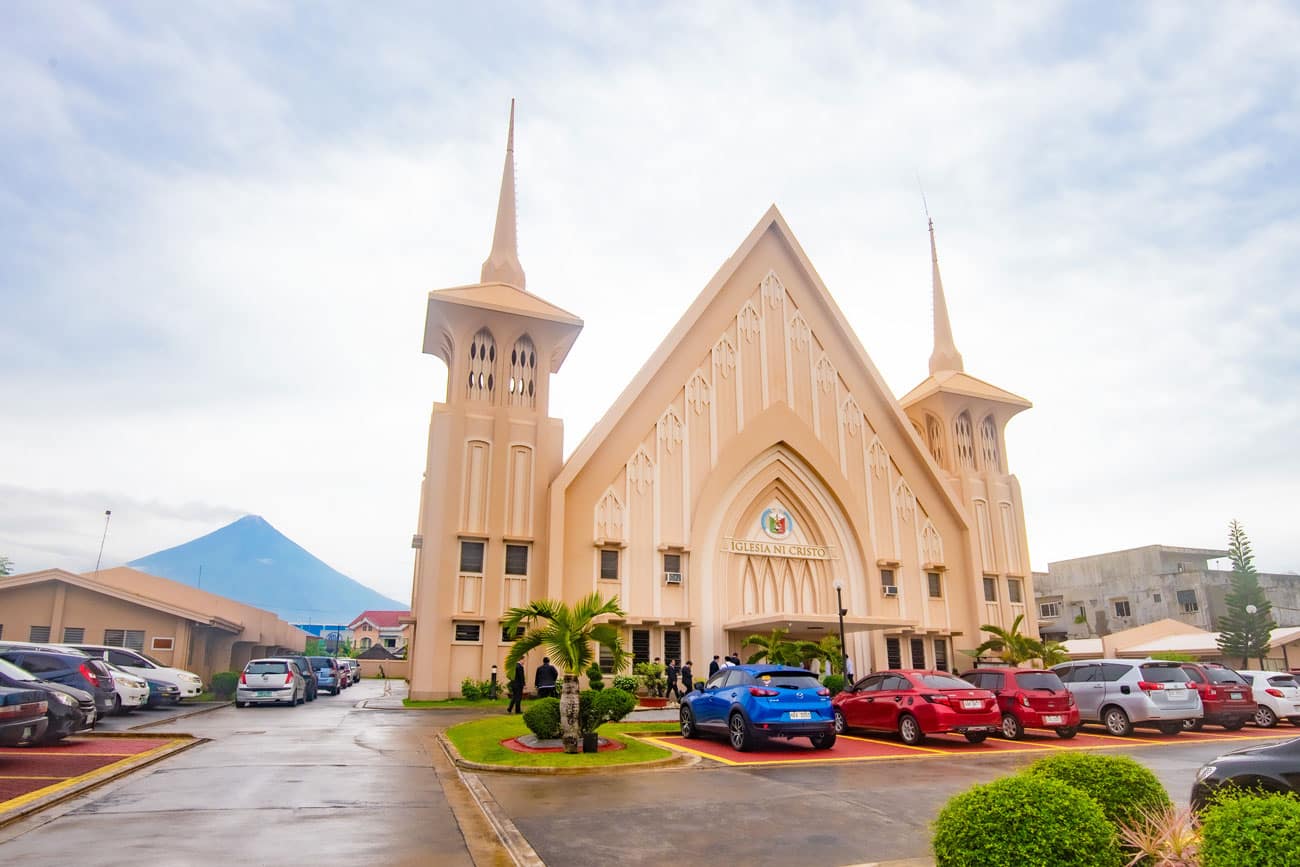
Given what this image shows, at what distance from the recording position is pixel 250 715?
22.9m

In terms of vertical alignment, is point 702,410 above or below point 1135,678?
above

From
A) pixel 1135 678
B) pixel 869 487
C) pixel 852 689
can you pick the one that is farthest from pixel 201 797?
pixel 869 487

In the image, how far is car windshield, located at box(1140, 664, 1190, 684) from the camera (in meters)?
17.9

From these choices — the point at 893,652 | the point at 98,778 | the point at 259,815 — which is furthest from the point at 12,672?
the point at 893,652

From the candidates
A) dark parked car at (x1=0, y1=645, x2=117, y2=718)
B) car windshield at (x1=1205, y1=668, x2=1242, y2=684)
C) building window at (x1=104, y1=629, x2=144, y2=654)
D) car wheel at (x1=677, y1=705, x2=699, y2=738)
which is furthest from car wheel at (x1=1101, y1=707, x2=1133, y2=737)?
building window at (x1=104, y1=629, x2=144, y2=654)

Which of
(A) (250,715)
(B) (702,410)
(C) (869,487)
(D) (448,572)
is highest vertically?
(B) (702,410)

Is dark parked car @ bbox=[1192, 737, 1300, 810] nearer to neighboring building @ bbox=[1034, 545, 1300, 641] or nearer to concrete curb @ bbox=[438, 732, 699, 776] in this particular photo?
concrete curb @ bbox=[438, 732, 699, 776]

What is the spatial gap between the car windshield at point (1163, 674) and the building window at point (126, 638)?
3423cm

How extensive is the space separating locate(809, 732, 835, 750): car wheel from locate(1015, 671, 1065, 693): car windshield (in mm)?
5162

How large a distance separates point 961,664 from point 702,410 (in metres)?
16.3

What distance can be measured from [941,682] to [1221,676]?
8.54m

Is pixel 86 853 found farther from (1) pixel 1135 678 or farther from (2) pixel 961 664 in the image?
(2) pixel 961 664

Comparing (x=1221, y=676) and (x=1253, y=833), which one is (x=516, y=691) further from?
(x=1253, y=833)

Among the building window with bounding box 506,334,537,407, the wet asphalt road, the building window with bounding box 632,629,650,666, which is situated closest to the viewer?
the wet asphalt road
